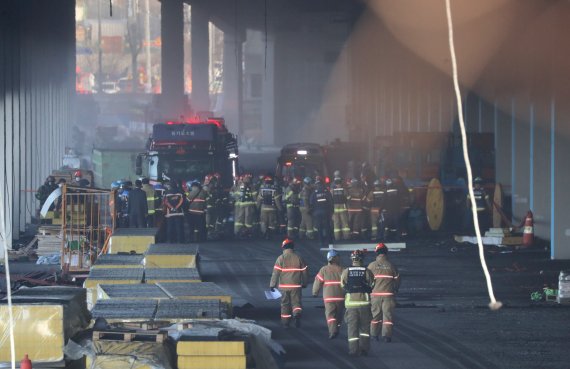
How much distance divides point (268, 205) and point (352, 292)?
49.4ft

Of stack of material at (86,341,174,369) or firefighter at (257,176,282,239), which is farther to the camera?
firefighter at (257,176,282,239)

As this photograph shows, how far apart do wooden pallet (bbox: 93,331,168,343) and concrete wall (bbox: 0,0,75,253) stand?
349 inches

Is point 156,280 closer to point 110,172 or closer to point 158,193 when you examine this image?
point 158,193

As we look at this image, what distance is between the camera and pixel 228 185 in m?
37.1

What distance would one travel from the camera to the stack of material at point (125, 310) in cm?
1544

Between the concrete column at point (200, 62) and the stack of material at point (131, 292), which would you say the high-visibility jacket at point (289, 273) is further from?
the concrete column at point (200, 62)

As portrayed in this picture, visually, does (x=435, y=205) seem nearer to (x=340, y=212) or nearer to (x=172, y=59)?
(x=340, y=212)

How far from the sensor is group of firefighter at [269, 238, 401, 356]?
57.7 feet

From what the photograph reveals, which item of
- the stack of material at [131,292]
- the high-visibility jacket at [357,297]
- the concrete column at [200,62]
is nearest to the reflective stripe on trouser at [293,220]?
the stack of material at [131,292]

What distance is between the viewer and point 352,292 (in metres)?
17.6

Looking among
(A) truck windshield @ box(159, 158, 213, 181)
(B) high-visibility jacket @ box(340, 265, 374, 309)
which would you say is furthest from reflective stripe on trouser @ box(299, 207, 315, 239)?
(B) high-visibility jacket @ box(340, 265, 374, 309)

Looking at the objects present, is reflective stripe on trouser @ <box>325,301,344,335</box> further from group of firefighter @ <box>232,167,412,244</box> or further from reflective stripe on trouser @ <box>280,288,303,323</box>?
group of firefighter @ <box>232,167,412,244</box>

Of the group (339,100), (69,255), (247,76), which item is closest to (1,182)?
(69,255)

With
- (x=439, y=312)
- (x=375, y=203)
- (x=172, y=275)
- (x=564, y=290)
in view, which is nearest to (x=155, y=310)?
(x=172, y=275)
